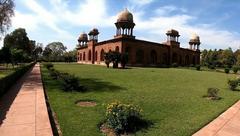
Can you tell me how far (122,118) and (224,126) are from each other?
3568 mm

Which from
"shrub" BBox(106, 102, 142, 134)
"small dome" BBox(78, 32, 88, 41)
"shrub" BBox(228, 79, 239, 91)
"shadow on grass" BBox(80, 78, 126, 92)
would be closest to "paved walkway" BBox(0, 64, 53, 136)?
"shrub" BBox(106, 102, 142, 134)

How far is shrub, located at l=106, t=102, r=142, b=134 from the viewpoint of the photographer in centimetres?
766

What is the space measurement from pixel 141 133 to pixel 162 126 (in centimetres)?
96

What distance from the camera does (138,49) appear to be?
45.9 m

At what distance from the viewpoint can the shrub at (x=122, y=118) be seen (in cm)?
→ 766

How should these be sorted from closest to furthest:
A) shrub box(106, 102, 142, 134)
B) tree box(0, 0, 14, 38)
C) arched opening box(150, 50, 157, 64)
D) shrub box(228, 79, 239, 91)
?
shrub box(106, 102, 142, 134) → shrub box(228, 79, 239, 91) → tree box(0, 0, 14, 38) → arched opening box(150, 50, 157, 64)

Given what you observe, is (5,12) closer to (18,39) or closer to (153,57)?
(153,57)

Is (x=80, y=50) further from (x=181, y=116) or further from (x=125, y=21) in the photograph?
(x=181, y=116)

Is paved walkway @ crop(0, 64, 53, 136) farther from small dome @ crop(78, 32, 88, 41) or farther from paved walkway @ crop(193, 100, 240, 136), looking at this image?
small dome @ crop(78, 32, 88, 41)

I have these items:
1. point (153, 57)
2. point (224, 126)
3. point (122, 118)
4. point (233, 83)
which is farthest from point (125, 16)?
point (122, 118)

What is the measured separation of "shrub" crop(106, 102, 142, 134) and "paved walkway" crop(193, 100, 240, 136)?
1.92 meters

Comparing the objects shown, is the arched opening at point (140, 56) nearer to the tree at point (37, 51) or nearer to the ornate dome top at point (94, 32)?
the ornate dome top at point (94, 32)

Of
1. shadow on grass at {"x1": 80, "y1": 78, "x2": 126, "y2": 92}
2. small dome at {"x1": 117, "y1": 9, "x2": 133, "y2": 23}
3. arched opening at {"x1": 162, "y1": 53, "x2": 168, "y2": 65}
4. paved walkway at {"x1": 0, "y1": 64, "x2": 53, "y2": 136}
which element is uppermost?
small dome at {"x1": 117, "y1": 9, "x2": 133, "y2": 23}

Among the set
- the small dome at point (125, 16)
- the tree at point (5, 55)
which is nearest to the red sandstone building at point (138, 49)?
the small dome at point (125, 16)
